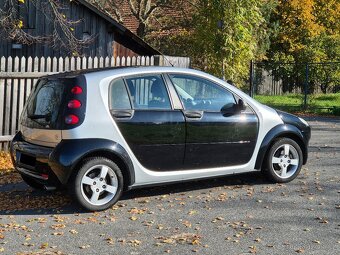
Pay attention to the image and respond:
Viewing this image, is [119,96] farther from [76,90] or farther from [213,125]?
[213,125]

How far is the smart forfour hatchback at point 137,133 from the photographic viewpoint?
638cm

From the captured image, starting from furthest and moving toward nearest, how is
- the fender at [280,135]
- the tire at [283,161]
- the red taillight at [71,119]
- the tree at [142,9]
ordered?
1. the tree at [142,9]
2. the tire at [283,161]
3. the fender at [280,135]
4. the red taillight at [71,119]

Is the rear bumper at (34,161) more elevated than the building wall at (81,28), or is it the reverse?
the building wall at (81,28)

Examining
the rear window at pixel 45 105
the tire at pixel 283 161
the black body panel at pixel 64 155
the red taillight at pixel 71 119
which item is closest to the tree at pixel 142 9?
the tire at pixel 283 161

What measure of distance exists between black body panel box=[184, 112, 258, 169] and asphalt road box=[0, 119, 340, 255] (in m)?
0.46

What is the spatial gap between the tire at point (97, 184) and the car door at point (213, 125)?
1.01m

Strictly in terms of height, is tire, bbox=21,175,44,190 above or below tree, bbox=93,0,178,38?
below

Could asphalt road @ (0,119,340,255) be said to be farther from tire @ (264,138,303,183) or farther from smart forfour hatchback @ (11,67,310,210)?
smart forfour hatchback @ (11,67,310,210)

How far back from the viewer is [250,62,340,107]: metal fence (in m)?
30.9

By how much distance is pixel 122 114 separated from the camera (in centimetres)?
661

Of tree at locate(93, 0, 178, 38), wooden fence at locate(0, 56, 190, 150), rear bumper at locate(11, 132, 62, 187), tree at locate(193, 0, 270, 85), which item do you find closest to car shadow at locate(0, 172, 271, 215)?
rear bumper at locate(11, 132, 62, 187)

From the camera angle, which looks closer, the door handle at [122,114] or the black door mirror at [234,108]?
the door handle at [122,114]

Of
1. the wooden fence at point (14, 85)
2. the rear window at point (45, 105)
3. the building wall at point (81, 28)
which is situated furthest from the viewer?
the building wall at point (81, 28)

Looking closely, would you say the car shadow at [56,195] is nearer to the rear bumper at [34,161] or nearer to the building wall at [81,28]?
the rear bumper at [34,161]
